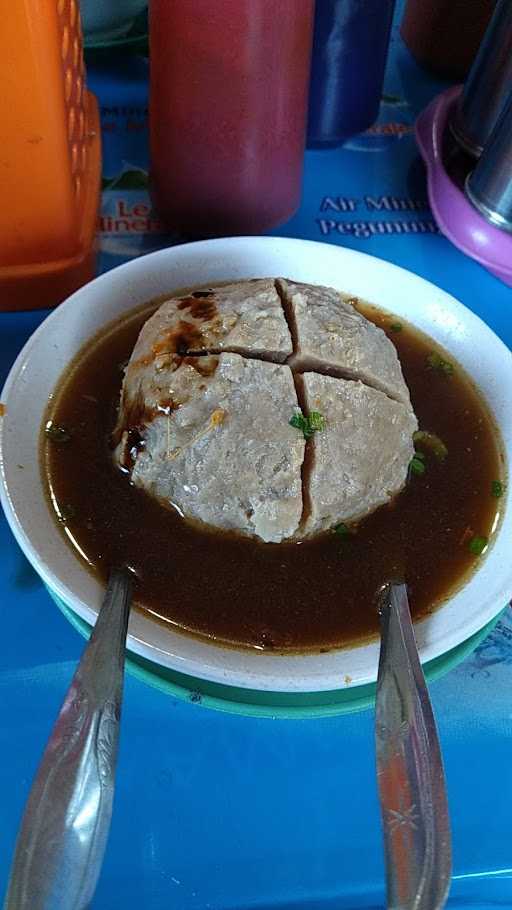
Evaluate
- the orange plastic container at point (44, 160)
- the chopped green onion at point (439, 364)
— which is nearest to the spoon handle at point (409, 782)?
the chopped green onion at point (439, 364)

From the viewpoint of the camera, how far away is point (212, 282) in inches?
54.6

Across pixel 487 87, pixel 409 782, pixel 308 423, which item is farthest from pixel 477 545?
pixel 487 87

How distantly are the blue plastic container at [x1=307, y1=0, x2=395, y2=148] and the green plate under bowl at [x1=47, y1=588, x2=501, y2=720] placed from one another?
1.28 meters

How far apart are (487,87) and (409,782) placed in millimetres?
1436

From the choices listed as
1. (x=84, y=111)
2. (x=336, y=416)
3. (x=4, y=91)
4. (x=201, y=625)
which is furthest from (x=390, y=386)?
(x=84, y=111)

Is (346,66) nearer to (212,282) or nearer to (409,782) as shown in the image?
(212,282)

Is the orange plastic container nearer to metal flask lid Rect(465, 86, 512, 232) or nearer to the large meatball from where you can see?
the large meatball

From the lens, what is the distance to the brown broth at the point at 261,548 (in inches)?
40.3

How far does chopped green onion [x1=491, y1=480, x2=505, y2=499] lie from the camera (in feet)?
3.84

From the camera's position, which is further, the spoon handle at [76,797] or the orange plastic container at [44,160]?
the orange plastic container at [44,160]

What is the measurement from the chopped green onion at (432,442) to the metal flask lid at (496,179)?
59 cm

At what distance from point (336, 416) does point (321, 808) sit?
0.51m

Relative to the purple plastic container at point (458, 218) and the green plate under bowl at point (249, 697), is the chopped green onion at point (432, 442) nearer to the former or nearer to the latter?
the green plate under bowl at point (249, 697)

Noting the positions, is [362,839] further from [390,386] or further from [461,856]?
[390,386]
